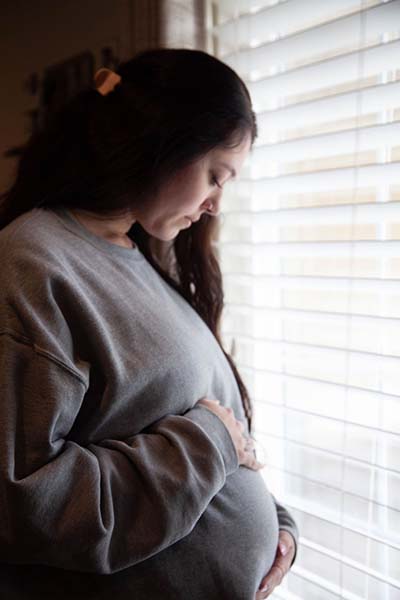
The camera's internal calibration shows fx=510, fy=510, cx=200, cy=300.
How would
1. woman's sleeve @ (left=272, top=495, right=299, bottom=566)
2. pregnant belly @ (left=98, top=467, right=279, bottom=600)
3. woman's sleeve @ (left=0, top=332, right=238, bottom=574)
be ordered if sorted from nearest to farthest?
woman's sleeve @ (left=0, top=332, right=238, bottom=574)
pregnant belly @ (left=98, top=467, right=279, bottom=600)
woman's sleeve @ (left=272, top=495, right=299, bottom=566)

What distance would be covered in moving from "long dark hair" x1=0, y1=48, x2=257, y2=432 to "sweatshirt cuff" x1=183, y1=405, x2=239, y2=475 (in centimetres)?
36

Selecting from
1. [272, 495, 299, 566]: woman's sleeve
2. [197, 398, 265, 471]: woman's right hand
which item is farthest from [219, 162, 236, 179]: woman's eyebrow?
[272, 495, 299, 566]: woman's sleeve

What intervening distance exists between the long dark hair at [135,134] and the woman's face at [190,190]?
1cm

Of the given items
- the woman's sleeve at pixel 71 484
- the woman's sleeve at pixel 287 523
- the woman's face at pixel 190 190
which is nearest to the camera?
the woman's sleeve at pixel 71 484

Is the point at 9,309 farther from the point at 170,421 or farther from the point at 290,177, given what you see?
the point at 290,177

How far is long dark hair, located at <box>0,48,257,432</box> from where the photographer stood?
80 centimetres

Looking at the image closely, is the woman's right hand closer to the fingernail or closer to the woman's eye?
the fingernail

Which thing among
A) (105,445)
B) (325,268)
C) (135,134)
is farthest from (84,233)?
(325,268)

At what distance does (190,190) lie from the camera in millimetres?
838

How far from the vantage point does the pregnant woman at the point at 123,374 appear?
2.05ft

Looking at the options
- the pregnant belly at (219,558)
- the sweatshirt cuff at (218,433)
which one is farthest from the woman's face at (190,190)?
the pregnant belly at (219,558)

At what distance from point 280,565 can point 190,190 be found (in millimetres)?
664

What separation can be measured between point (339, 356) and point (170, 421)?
0.41 metres

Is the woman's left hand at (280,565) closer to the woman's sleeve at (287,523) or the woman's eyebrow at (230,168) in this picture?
the woman's sleeve at (287,523)
